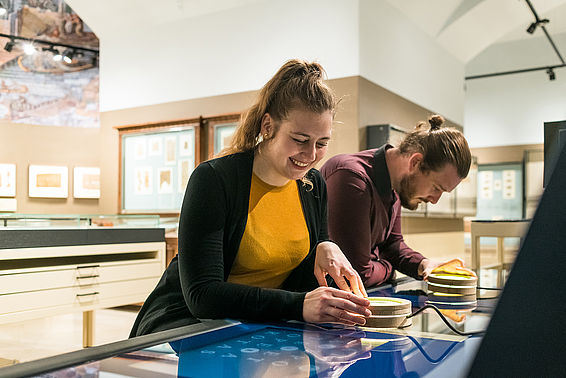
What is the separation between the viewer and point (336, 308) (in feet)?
3.86

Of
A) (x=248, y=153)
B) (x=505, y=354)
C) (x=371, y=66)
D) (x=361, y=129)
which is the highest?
(x=371, y=66)

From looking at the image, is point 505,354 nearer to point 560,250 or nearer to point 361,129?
point 560,250

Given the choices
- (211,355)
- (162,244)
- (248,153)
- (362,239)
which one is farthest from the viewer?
(162,244)

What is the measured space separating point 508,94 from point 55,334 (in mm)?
8841

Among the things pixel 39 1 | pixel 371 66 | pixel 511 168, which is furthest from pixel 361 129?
pixel 39 1

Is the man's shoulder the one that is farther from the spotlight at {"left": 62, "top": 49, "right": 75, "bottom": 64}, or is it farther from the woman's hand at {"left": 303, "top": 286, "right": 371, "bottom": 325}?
the spotlight at {"left": 62, "top": 49, "right": 75, "bottom": 64}

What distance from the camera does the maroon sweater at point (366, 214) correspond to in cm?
211

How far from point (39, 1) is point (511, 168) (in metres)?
9.49

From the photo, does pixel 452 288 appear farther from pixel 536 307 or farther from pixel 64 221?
pixel 64 221

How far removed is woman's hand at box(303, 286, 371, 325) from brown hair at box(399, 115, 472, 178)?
121 cm

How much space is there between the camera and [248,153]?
164 centimetres

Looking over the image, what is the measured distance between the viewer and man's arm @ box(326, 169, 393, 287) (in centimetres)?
209

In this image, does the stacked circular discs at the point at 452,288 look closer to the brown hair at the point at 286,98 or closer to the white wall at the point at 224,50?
the brown hair at the point at 286,98

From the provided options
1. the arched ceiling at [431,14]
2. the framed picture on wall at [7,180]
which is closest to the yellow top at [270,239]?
the arched ceiling at [431,14]
